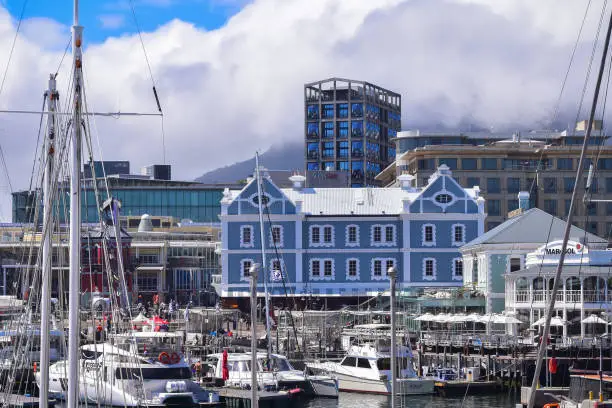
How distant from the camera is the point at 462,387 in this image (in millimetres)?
69562

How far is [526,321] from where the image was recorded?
272 feet

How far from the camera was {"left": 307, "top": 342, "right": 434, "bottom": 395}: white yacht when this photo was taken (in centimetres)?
6775

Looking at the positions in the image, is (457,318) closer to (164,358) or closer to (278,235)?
(164,358)

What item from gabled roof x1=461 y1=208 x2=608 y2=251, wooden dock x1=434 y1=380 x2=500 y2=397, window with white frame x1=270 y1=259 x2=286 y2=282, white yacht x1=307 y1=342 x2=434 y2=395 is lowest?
wooden dock x1=434 y1=380 x2=500 y2=397

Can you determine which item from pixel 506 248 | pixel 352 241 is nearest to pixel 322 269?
pixel 352 241

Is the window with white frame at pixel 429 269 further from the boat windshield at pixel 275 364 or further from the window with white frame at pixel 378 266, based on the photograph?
the boat windshield at pixel 275 364

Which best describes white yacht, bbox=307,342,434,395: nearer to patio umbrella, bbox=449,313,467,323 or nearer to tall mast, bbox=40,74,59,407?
patio umbrella, bbox=449,313,467,323

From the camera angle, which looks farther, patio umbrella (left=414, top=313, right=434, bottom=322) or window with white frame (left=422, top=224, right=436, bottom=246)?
window with white frame (left=422, top=224, right=436, bottom=246)

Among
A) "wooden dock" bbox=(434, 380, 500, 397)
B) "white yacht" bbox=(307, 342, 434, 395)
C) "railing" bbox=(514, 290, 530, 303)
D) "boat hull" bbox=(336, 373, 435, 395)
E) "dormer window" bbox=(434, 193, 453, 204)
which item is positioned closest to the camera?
"boat hull" bbox=(336, 373, 435, 395)

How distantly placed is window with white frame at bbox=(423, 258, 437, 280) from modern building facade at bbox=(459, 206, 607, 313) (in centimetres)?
1244

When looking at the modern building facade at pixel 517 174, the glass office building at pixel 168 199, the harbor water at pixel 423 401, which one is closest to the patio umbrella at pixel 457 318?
the harbor water at pixel 423 401

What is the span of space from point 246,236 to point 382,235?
11579mm

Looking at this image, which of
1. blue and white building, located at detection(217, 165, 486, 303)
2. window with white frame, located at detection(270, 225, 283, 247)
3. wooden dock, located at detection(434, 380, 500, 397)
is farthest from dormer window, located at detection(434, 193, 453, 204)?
wooden dock, located at detection(434, 380, 500, 397)

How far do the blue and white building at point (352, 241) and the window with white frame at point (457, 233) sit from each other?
0.28 feet
